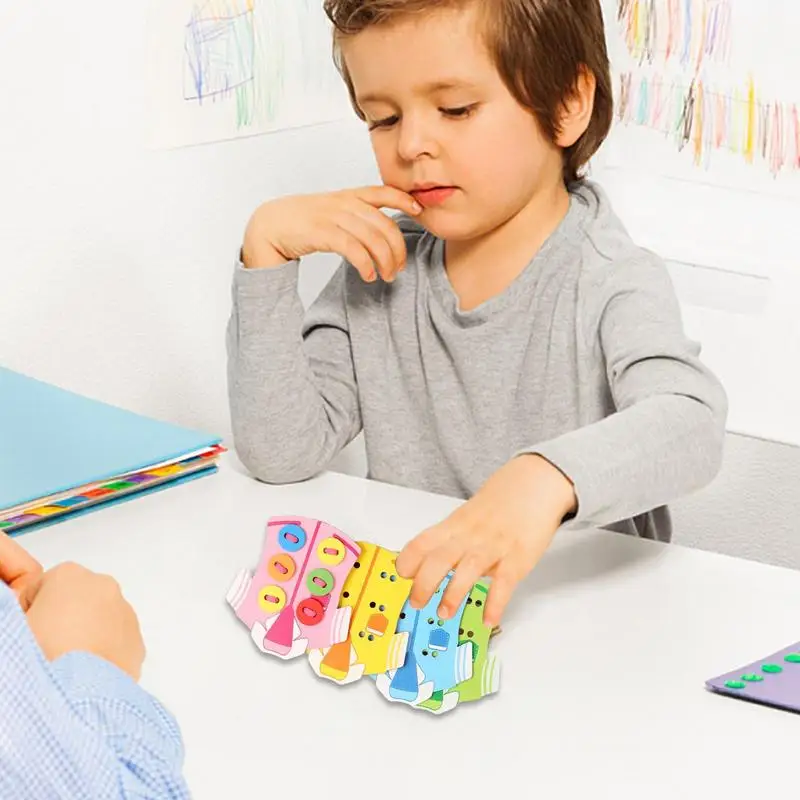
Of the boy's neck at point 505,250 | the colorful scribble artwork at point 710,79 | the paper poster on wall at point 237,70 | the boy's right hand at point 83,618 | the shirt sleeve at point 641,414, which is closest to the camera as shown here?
the boy's right hand at point 83,618

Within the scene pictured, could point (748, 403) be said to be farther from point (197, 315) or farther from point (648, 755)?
point (648, 755)

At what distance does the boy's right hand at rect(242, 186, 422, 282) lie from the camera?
1042 millimetres

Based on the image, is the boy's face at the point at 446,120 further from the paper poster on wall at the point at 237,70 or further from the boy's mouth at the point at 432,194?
the paper poster on wall at the point at 237,70

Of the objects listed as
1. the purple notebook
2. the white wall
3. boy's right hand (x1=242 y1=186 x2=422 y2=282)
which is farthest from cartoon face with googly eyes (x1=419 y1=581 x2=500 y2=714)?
the white wall

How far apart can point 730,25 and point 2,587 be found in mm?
→ 1584

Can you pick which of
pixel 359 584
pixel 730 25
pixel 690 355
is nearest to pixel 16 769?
pixel 359 584

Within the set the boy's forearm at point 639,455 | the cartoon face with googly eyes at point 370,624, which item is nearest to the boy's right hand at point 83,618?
the cartoon face with googly eyes at point 370,624

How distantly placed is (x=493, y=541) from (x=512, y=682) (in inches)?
3.0

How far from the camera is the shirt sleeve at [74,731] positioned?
0.41 metres

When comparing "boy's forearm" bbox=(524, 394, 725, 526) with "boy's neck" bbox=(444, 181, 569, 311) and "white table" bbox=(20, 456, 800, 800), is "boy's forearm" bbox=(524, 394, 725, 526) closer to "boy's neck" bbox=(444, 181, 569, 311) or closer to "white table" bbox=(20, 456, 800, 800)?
"white table" bbox=(20, 456, 800, 800)

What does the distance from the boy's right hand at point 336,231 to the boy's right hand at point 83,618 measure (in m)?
0.51

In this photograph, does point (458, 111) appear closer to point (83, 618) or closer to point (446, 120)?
point (446, 120)

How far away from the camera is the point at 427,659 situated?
72cm

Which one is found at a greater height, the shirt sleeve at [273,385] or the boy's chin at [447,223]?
the boy's chin at [447,223]
